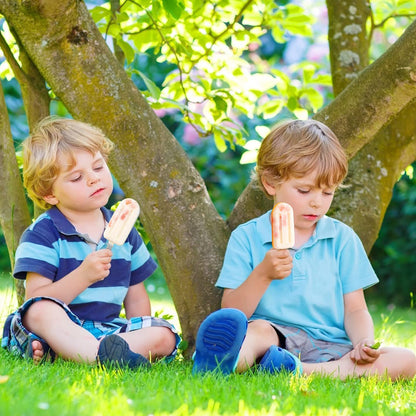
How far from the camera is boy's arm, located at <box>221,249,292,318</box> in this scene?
2436 millimetres

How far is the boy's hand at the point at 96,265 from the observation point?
96.6 inches

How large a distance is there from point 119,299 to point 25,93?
3.67 feet

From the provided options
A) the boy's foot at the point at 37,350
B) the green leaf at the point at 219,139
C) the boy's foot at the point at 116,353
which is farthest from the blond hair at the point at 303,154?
the boy's foot at the point at 37,350

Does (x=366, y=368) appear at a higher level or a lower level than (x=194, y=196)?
lower

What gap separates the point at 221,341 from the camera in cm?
223

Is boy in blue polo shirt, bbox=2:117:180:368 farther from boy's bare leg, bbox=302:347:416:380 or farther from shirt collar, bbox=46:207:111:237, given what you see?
boy's bare leg, bbox=302:347:416:380

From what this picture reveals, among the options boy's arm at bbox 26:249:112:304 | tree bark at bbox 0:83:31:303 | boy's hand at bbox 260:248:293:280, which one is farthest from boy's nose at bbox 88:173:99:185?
boy's hand at bbox 260:248:293:280

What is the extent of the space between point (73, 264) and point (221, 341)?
77 cm

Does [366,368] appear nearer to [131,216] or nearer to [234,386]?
[234,386]

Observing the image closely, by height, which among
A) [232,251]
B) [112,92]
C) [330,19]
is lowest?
[232,251]

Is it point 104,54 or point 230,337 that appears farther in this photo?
point 104,54

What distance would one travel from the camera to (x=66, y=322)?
2439 mm

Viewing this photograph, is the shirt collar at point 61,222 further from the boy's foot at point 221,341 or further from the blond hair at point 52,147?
the boy's foot at point 221,341

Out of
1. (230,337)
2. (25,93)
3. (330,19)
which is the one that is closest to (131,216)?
(230,337)
